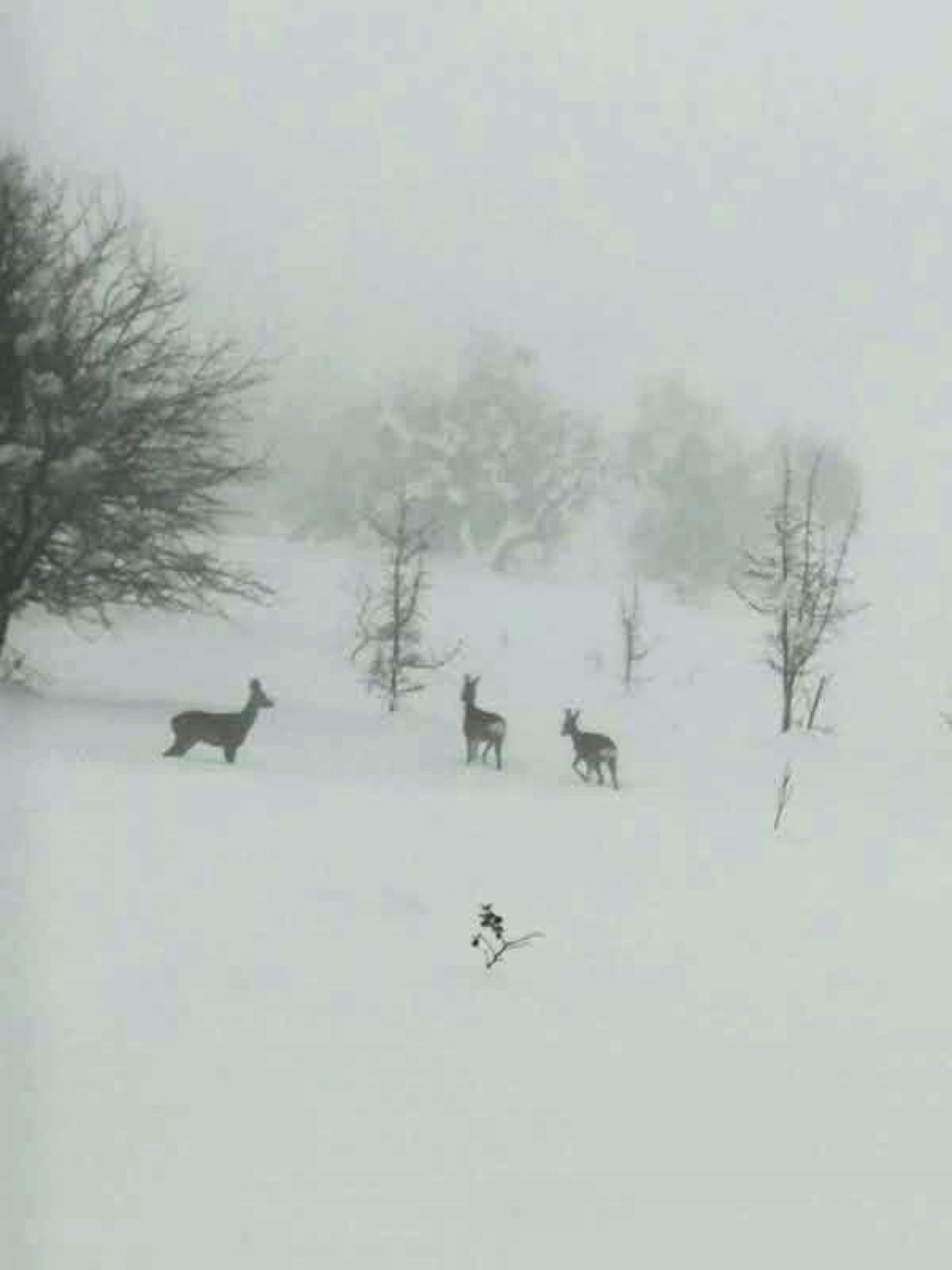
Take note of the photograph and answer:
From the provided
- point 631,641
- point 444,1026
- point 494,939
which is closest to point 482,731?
point 494,939

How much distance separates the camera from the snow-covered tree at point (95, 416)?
14.4 m

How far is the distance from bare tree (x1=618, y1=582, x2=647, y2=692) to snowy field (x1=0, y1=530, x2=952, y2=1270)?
1741cm

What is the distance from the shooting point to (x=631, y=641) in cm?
2966

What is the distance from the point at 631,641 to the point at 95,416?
17418 millimetres

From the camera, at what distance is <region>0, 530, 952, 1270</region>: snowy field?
4.04 meters

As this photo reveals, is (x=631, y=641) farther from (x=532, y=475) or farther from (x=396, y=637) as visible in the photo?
(x=532, y=475)

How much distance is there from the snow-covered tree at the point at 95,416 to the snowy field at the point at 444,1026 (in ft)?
10.6

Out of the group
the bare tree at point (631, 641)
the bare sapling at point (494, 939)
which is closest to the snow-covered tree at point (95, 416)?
the bare sapling at point (494, 939)

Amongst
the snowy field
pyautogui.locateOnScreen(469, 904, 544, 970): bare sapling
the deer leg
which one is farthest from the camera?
the deer leg

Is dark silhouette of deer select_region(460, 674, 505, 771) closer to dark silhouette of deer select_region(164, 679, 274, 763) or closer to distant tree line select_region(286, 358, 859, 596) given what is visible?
dark silhouette of deer select_region(164, 679, 274, 763)

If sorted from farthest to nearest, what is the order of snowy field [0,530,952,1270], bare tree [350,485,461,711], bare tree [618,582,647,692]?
1. bare tree [618,582,647,692]
2. bare tree [350,485,461,711]
3. snowy field [0,530,952,1270]

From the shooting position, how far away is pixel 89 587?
1576 cm

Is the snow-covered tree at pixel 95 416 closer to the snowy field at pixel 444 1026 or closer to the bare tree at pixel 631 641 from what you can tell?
the snowy field at pixel 444 1026

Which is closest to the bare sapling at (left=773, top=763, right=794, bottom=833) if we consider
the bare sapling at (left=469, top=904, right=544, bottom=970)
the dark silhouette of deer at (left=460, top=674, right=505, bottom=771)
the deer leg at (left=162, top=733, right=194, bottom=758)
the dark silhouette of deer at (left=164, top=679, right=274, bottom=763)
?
the dark silhouette of deer at (left=460, top=674, right=505, bottom=771)
